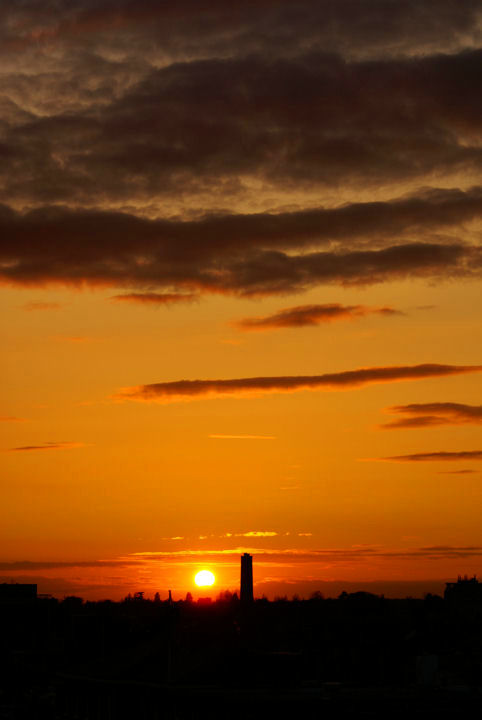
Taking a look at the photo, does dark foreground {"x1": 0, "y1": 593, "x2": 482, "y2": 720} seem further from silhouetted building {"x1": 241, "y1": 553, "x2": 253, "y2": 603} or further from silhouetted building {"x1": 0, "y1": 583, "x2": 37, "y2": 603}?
silhouetted building {"x1": 0, "y1": 583, "x2": 37, "y2": 603}

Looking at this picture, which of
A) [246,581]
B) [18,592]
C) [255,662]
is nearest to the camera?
[255,662]

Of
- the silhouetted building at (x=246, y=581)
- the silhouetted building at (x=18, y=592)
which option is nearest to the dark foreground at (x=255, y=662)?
the silhouetted building at (x=246, y=581)

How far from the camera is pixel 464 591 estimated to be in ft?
416

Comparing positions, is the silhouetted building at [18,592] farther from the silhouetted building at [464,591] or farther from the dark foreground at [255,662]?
the silhouetted building at [464,591]

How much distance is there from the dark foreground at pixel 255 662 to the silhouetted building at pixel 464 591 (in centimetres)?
570

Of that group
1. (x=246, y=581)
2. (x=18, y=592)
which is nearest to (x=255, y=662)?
(x=246, y=581)

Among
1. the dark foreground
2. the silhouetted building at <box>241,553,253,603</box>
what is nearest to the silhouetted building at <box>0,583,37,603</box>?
the dark foreground

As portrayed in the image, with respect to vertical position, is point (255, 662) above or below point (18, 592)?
A: below

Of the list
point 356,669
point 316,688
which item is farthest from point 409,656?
point 316,688

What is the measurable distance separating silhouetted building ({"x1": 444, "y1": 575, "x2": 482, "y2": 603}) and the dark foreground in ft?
18.7

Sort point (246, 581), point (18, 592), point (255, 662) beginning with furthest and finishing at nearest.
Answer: point (18, 592) < point (246, 581) < point (255, 662)

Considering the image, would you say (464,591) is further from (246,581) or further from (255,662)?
(255,662)

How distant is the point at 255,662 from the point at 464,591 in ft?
212

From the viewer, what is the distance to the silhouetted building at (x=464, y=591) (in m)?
120
